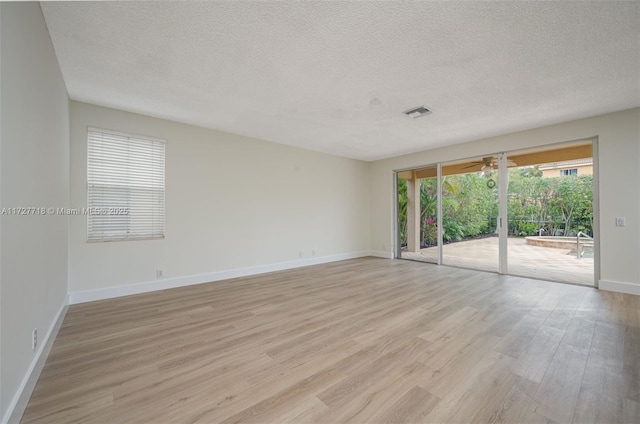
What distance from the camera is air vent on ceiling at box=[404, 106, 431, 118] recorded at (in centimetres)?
367

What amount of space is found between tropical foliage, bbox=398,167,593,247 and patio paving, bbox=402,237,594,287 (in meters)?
0.23

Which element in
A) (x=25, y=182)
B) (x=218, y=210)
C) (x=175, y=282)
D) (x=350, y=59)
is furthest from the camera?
(x=218, y=210)

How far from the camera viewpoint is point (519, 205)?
4.91 metres

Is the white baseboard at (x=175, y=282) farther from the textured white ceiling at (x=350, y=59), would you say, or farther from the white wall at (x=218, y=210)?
the textured white ceiling at (x=350, y=59)

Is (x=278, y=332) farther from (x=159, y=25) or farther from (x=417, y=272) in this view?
(x=417, y=272)

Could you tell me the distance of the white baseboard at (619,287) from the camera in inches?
144

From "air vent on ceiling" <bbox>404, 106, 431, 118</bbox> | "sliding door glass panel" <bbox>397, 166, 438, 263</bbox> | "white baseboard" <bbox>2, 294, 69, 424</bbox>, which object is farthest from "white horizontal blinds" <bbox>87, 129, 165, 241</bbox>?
"sliding door glass panel" <bbox>397, 166, 438, 263</bbox>

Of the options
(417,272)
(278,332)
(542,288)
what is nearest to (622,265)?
(542,288)

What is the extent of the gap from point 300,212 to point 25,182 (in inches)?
175

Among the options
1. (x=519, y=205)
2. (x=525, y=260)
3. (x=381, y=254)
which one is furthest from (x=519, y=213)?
(x=381, y=254)

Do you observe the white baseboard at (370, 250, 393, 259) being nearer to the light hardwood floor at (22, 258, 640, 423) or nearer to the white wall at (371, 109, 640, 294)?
the light hardwood floor at (22, 258, 640, 423)

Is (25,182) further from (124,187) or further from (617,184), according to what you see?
(617,184)

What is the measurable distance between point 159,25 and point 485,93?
3.57 m

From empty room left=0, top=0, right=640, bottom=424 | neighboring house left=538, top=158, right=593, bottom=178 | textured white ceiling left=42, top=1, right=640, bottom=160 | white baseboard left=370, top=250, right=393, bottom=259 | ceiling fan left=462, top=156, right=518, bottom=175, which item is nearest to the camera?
empty room left=0, top=0, right=640, bottom=424
